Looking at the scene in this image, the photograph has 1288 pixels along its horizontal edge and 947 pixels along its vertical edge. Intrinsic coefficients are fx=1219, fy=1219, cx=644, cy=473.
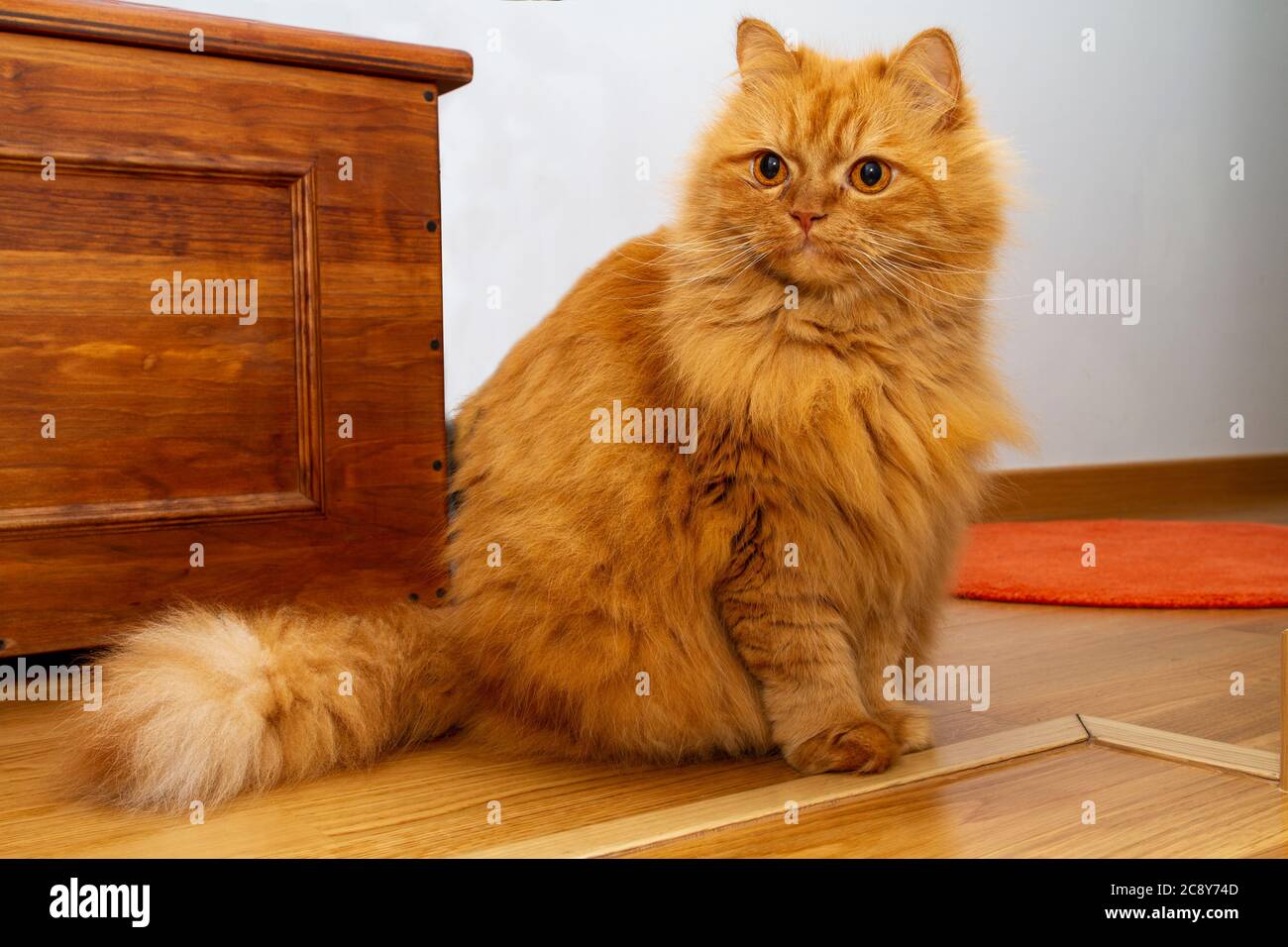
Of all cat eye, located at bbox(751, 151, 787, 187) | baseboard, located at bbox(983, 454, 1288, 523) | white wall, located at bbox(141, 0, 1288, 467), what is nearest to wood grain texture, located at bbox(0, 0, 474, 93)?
white wall, located at bbox(141, 0, 1288, 467)

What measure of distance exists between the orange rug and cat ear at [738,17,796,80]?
37.0 inches

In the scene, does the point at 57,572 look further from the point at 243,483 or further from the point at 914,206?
the point at 914,206

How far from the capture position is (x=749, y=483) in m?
1.34

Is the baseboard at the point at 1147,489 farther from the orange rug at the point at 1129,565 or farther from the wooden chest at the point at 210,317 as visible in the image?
the wooden chest at the point at 210,317

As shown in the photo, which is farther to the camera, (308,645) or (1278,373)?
(1278,373)

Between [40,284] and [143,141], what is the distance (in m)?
0.24

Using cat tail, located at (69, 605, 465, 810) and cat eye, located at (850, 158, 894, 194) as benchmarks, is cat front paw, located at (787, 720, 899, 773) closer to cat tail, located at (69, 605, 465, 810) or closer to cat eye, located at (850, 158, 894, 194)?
cat tail, located at (69, 605, 465, 810)

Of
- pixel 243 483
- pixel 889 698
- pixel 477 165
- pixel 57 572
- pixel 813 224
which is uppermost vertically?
pixel 477 165

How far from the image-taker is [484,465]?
1477 mm

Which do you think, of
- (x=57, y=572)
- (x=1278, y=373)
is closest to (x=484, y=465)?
(x=57, y=572)

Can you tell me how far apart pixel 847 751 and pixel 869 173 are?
62cm

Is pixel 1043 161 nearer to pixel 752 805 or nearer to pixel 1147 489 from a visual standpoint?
pixel 1147 489

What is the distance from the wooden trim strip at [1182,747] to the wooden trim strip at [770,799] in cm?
3

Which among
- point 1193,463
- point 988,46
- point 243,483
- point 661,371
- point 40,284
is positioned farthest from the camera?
point 1193,463
